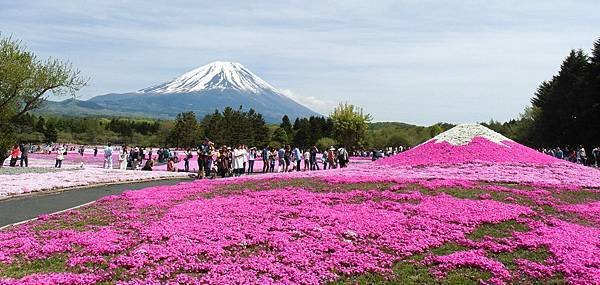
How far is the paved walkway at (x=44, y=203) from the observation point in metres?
16.8

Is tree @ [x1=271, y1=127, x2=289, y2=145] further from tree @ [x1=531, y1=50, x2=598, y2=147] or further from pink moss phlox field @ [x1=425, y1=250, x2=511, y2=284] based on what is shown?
pink moss phlox field @ [x1=425, y1=250, x2=511, y2=284]

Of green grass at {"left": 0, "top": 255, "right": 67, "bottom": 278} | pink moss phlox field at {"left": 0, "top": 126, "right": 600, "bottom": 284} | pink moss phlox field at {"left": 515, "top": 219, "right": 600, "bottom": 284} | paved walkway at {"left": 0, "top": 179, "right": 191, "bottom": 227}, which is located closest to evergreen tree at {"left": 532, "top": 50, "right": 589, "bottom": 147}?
pink moss phlox field at {"left": 0, "top": 126, "right": 600, "bottom": 284}

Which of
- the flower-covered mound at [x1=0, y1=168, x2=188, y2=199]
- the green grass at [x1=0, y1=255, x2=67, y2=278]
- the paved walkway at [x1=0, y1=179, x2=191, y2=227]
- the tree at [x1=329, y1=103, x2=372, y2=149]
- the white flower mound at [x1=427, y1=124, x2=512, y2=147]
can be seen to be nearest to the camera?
the green grass at [x1=0, y1=255, x2=67, y2=278]

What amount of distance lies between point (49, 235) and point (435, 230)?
31.4 feet

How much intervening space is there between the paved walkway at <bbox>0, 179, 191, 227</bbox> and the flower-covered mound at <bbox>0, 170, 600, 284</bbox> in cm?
143

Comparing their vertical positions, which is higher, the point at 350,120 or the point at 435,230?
the point at 350,120

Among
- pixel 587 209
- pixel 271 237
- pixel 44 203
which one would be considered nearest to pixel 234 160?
pixel 44 203

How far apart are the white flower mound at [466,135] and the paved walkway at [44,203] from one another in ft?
81.2

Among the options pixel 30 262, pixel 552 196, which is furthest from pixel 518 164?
pixel 30 262

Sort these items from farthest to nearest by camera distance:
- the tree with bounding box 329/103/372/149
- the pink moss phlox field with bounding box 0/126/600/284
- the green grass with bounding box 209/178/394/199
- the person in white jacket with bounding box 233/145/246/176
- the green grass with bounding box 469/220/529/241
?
the tree with bounding box 329/103/372/149
the person in white jacket with bounding box 233/145/246/176
the green grass with bounding box 209/178/394/199
the green grass with bounding box 469/220/529/241
the pink moss phlox field with bounding box 0/126/600/284

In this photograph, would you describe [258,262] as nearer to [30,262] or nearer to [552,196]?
[30,262]

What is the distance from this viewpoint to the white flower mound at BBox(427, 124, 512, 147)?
131 ft

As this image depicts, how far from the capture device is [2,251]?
445 inches

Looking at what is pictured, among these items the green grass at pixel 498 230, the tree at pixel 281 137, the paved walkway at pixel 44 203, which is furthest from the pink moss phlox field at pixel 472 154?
the tree at pixel 281 137
